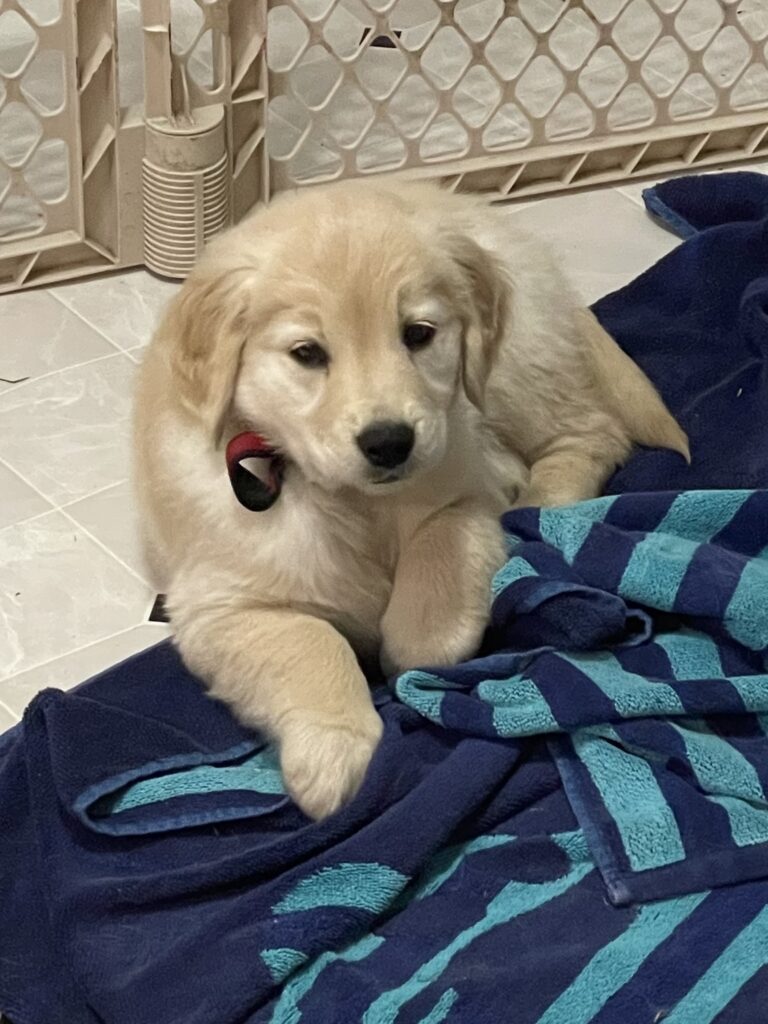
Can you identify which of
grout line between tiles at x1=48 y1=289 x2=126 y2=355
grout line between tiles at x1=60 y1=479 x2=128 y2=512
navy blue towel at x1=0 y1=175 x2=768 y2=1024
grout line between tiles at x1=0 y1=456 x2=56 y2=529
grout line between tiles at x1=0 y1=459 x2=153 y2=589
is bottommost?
grout line between tiles at x1=0 y1=456 x2=56 y2=529

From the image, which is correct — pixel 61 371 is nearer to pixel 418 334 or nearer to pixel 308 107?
pixel 308 107

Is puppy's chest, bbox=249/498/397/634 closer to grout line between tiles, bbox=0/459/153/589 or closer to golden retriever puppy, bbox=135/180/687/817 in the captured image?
golden retriever puppy, bbox=135/180/687/817

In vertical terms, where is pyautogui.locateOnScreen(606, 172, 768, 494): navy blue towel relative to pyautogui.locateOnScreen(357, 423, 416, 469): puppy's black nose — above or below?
below

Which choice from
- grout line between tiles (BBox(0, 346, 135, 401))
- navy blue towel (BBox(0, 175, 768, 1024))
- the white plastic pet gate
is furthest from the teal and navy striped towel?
the white plastic pet gate

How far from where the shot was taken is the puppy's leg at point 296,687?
163 centimetres

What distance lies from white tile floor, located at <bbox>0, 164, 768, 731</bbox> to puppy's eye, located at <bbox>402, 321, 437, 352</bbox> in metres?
0.66

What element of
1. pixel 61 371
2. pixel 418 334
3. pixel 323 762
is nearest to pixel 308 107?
pixel 61 371

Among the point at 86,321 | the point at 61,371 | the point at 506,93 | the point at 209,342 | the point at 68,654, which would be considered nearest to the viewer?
the point at 209,342

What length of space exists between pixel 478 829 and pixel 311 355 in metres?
0.55

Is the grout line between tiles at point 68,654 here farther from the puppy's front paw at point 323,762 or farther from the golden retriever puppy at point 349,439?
the puppy's front paw at point 323,762

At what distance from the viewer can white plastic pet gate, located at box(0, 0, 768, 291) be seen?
2.68m

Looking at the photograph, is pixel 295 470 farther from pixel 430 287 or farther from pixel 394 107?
pixel 394 107

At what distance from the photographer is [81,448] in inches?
94.4

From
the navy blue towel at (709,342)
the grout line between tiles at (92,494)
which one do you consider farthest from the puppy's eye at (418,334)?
the grout line between tiles at (92,494)
